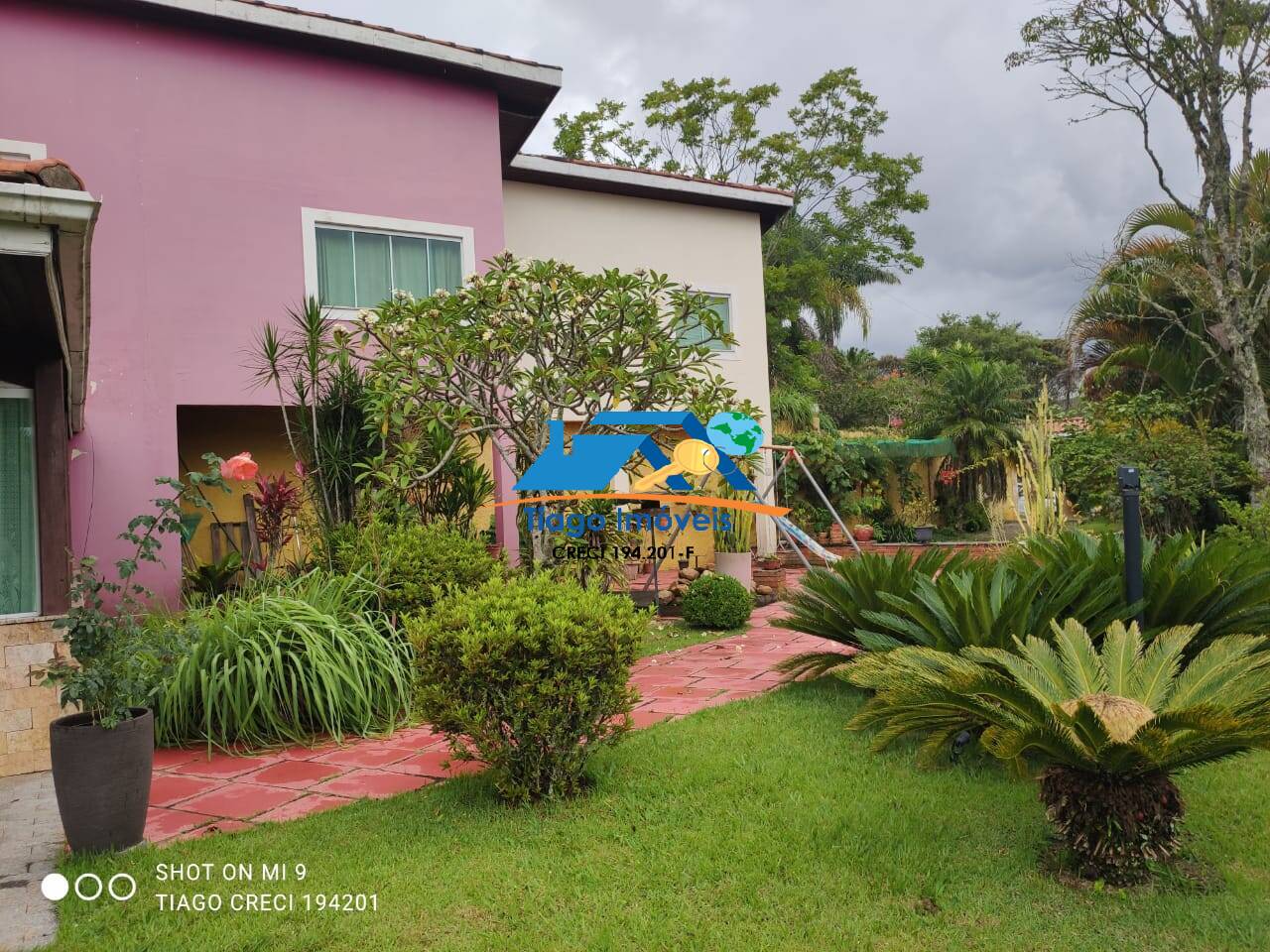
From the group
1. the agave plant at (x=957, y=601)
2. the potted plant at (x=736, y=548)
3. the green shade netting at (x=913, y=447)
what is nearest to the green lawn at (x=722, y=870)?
the agave plant at (x=957, y=601)

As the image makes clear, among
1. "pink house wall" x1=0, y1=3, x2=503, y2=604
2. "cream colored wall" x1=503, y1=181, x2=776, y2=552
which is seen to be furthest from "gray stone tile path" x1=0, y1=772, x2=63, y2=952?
"cream colored wall" x1=503, y1=181, x2=776, y2=552

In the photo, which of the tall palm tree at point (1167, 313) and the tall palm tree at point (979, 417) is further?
the tall palm tree at point (979, 417)

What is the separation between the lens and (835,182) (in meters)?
25.1

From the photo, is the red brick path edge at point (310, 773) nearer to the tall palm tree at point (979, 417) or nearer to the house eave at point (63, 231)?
the house eave at point (63, 231)

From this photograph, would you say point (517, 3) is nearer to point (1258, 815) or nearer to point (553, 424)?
point (553, 424)

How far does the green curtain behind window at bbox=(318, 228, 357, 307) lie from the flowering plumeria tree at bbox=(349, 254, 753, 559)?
74.9 inches

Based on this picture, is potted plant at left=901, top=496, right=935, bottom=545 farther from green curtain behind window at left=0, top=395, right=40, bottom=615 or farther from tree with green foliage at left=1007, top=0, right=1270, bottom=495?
green curtain behind window at left=0, top=395, right=40, bottom=615

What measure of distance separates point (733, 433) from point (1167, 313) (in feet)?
22.7

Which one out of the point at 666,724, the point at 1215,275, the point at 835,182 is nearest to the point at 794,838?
the point at 666,724

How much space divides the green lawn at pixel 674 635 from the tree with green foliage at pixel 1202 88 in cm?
720

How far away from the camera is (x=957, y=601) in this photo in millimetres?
5129

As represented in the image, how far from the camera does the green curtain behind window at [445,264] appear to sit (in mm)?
10820

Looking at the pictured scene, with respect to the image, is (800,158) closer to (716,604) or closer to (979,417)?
(979,417)

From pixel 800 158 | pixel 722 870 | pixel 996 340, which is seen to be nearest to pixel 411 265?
pixel 722 870
